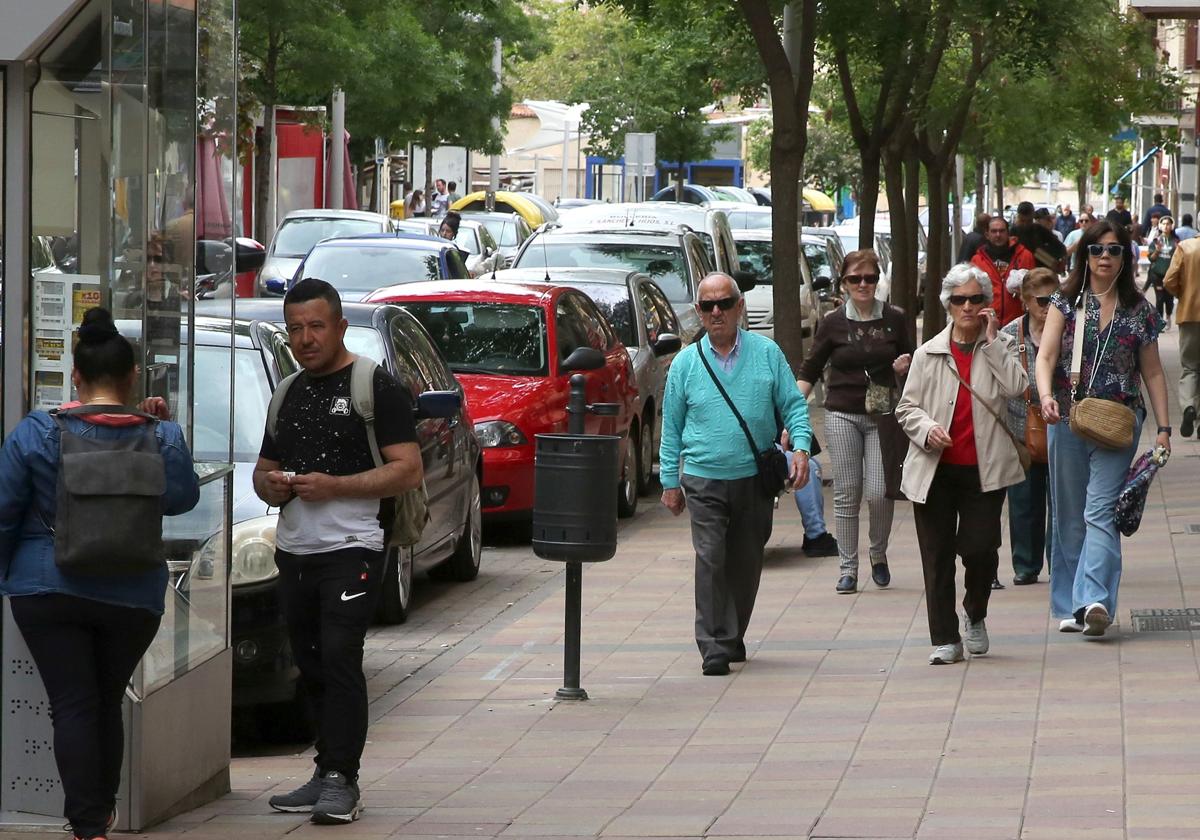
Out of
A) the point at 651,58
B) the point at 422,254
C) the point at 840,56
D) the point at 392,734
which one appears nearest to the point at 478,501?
the point at 392,734

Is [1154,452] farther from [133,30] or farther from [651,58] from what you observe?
[651,58]

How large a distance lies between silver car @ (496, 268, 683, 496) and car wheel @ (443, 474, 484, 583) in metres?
3.61

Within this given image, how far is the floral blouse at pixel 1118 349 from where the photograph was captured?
9.40m

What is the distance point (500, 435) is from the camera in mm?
13133

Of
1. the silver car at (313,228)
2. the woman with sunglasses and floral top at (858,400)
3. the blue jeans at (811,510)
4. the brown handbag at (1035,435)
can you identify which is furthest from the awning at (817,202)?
the brown handbag at (1035,435)

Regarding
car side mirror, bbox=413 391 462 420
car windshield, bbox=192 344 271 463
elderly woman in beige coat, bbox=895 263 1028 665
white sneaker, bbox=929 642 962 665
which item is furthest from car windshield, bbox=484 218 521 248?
car side mirror, bbox=413 391 462 420

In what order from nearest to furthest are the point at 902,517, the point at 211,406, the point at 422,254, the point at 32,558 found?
the point at 32,558
the point at 211,406
the point at 902,517
the point at 422,254

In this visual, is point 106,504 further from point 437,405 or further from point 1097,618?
point 1097,618

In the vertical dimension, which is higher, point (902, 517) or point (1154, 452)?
point (1154, 452)

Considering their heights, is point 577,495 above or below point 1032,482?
above

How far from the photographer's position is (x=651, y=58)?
5816 centimetres

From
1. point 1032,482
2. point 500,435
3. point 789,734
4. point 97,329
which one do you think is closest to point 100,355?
point 97,329

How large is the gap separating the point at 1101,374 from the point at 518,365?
5.29 meters

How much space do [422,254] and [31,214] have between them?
1549 cm
